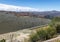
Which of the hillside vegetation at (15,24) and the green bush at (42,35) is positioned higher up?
the green bush at (42,35)

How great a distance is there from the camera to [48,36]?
19.1 metres

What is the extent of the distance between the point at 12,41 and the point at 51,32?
4536 millimetres

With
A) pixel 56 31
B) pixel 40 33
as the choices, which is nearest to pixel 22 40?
pixel 40 33

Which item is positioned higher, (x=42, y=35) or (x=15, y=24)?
(x=42, y=35)

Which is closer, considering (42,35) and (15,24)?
(42,35)

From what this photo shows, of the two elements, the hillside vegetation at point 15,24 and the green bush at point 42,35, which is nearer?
the green bush at point 42,35

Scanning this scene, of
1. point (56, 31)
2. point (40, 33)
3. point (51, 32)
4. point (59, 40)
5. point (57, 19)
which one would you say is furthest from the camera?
point (57, 19)

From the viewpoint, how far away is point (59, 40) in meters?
14.6

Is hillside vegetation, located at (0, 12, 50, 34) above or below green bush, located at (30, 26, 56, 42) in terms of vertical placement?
below

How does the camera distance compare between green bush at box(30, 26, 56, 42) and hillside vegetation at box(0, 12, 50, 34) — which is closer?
green bush at box(30, 26, 56, 42)

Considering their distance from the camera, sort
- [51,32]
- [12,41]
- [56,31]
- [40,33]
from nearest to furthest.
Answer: [12,41] → [40,33] → [51,32] → [56,31]

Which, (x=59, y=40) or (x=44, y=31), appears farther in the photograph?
(x=44, y=31)

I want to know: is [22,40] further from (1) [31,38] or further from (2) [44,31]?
(2) [44,31]

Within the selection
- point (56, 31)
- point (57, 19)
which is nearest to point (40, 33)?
point (56, 31)
